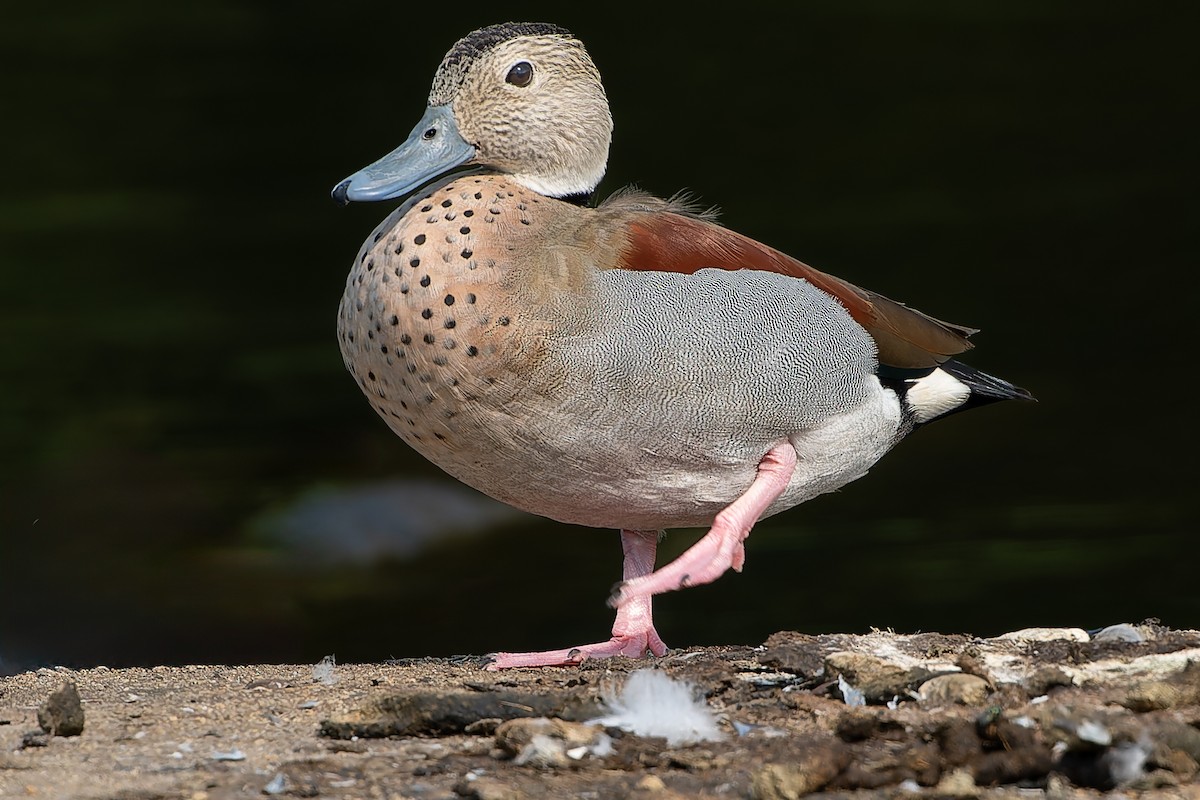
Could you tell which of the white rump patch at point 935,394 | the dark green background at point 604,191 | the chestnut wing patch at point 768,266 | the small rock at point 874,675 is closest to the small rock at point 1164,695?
the small rock at point 874,675

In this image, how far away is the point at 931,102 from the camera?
11.4m

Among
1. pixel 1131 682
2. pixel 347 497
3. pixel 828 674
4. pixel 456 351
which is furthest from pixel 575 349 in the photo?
pixel 347 497

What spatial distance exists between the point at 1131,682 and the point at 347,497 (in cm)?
593

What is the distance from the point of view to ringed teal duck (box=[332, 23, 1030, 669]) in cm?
443

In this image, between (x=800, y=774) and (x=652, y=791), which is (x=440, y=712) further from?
(x=800, y=774)

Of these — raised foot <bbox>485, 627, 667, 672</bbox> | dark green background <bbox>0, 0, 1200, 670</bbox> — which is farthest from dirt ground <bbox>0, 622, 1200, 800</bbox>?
dark green background <bbox>0, 0, 1200, 670</bbox>

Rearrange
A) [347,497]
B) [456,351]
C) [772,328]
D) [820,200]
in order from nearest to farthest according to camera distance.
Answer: [456,351], [772,328], [347,497], [820,200]

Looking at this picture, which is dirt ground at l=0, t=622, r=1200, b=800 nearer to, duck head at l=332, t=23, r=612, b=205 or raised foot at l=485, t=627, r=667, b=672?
raised foot at l=485, t=627, r=667, b=672

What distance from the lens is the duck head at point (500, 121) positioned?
493 cm

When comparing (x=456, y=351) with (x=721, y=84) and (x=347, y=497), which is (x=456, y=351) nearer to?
(x=347, y=497)

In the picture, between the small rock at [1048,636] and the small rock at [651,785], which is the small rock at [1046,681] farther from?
the small rock at [651,785]

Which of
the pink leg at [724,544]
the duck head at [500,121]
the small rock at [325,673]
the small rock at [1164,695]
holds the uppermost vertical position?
the duck head at [500,121]

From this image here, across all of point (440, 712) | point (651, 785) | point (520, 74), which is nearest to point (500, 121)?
point (520, 74)

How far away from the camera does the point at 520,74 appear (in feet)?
16.2
